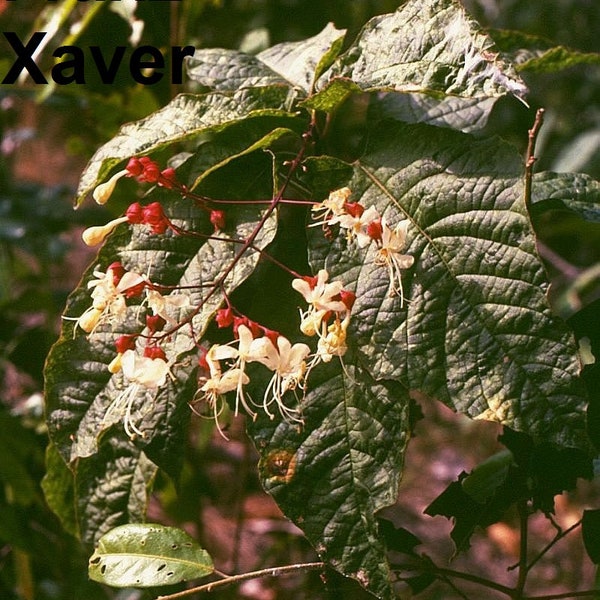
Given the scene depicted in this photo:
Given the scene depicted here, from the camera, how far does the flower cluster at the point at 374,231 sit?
0.60m

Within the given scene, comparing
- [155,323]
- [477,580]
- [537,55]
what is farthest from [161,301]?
[537,55]

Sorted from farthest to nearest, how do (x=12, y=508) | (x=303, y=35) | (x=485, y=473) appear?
(x=303, y=35), (x=12, y=508), (x=485, y=473)

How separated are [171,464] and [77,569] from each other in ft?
1.69

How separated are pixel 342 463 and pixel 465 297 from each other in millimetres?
149

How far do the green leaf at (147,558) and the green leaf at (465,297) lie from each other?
0.70 ft

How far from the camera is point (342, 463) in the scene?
2.05 ft

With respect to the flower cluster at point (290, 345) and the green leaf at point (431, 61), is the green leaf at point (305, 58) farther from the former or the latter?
the flower cluster at point (290, 345)

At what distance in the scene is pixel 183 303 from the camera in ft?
2.06

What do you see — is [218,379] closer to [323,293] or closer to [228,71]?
[323,293]

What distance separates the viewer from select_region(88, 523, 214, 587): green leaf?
0.66 meters

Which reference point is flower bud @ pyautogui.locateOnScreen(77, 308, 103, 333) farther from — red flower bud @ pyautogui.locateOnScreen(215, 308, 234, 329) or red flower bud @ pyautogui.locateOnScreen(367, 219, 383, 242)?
red flower bud @ pyautogui.locateOnScreen(367, 219, 383, 242)

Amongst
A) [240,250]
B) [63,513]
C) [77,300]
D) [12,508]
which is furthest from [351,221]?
[12,508]

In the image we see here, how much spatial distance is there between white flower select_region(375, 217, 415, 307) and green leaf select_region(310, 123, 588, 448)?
0.01m

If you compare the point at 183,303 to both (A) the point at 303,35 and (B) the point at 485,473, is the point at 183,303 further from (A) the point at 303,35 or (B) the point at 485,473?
(A) the point at 303,35
